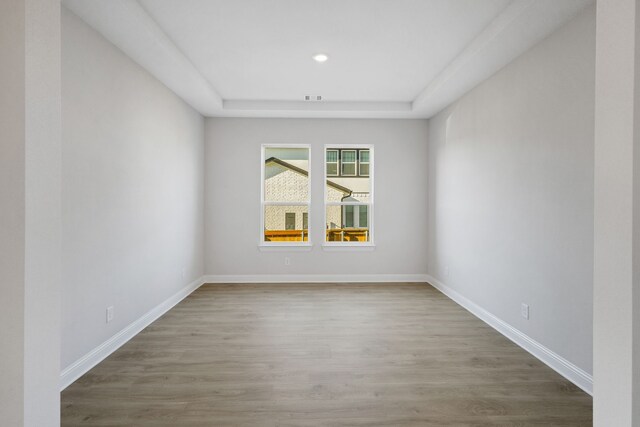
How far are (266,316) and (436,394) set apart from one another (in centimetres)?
217

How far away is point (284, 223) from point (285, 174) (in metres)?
0.83

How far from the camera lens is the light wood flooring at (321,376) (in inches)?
83.5

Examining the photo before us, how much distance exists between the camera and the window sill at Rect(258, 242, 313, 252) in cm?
570

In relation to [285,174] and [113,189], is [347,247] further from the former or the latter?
[113,189]

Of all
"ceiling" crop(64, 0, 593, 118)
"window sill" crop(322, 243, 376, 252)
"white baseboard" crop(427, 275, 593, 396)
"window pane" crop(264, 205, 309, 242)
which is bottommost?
"white baseboard" crop(427, 275, 593, 396)

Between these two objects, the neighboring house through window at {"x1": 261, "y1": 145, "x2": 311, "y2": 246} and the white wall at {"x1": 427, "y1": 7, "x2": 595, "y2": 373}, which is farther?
the neighboring house through window at {"x1": 261, "y1": 145, "x2": 311, "y2": 246}

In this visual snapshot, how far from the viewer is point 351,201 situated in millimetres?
5883

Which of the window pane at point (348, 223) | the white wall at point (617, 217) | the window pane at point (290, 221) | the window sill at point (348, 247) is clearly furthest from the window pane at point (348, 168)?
the white wall at point (617, 217)

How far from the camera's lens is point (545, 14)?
253 cm

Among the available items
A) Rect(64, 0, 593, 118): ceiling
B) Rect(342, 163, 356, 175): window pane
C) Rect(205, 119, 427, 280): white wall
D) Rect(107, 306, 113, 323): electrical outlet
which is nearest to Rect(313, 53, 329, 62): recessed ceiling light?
Rect(64, 0, 593, 118): ceiling

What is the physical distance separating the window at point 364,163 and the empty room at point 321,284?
76cm

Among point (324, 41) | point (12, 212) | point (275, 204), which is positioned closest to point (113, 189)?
point (12, 212)

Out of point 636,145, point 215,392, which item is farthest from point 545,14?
point 215,392

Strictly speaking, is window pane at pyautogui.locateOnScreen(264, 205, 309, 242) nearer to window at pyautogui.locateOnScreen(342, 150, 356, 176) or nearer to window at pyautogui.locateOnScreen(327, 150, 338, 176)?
window at pyautogui.locateOnScreen(327, 150, 338, 176)
